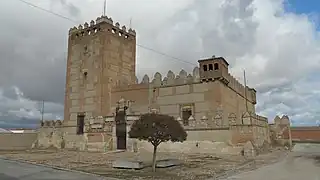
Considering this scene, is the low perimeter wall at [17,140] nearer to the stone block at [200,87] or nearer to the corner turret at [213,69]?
the stone block at [200,87]

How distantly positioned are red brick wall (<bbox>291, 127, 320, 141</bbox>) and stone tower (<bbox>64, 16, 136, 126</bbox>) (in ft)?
76.9

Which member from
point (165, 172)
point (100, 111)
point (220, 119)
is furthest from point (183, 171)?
point (100, 111)

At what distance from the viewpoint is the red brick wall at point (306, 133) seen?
130 ft

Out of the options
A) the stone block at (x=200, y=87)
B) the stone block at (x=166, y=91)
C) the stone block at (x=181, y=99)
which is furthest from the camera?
the stone block at (x=166, y=91)

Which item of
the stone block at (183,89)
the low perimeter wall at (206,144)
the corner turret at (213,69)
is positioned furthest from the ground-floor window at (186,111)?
the low perimeter wall at (206,144)

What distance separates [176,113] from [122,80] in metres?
8.77

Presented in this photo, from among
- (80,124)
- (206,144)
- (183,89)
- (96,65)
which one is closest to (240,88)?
(183,89)

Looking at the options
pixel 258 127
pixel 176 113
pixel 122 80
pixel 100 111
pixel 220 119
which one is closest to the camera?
pixel 220 119

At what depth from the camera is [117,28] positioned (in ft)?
113

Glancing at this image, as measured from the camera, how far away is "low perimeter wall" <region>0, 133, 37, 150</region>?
3494 centimetres

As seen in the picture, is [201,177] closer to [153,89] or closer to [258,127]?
[258,127]

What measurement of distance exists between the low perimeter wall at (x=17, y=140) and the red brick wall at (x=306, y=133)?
111 ft

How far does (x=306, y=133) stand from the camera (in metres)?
40.2

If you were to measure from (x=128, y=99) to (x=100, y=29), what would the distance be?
8.52 meters
